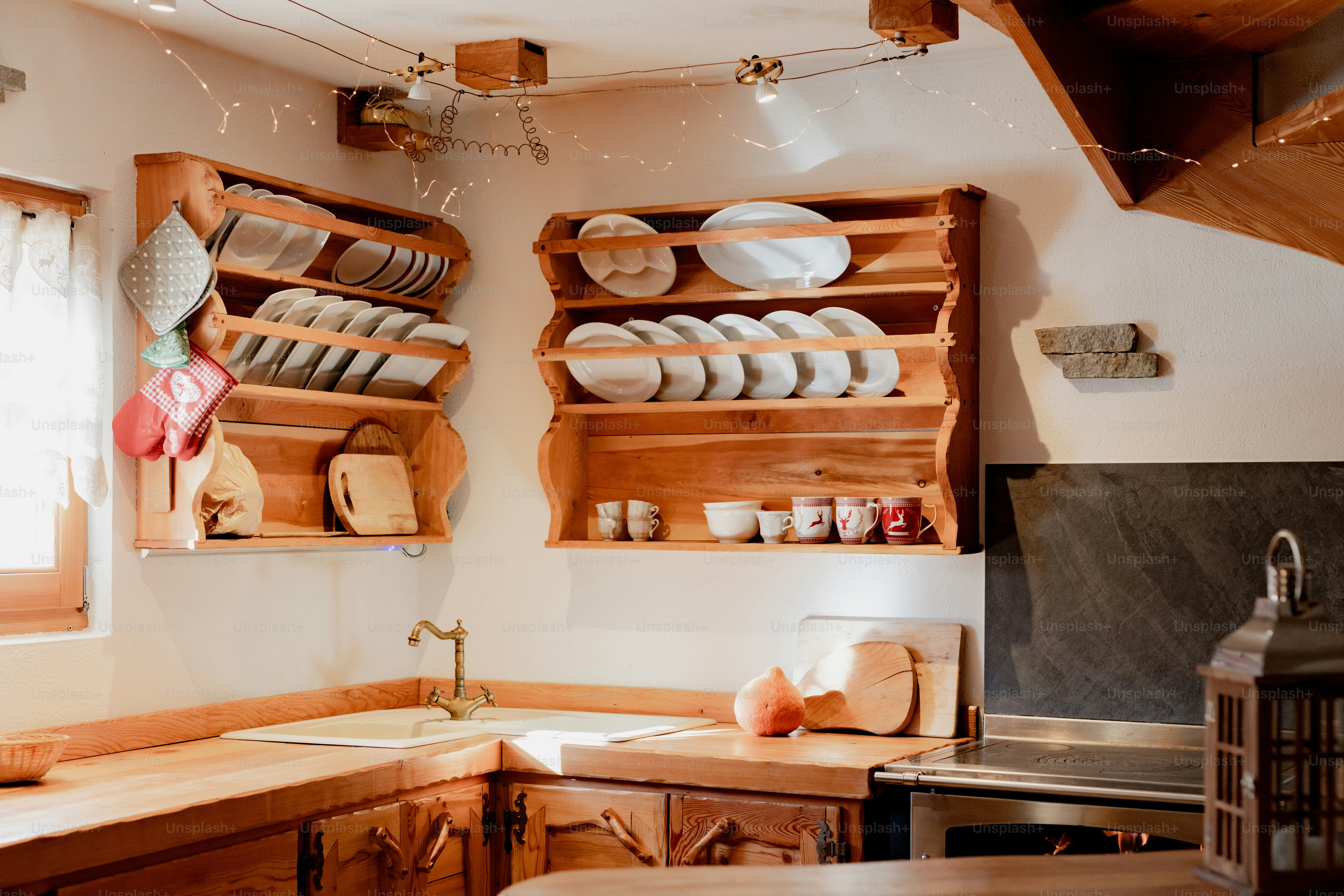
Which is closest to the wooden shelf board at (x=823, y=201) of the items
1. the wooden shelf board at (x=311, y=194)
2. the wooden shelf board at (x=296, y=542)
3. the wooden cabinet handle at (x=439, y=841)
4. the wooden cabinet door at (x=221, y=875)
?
the wooden shelf board at (x=311, y=194)

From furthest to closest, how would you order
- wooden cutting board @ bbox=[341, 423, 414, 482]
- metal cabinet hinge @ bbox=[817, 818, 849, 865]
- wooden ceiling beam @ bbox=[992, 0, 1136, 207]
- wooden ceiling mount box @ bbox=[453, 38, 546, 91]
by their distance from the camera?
wooden cutting board @ bbox=[341, 423, 414, 482]
wooden ceiling mount box @ bbox=[453, 38, 546, 91]
metal cabinet hinge @ bbox=[817, 818, 849, 865]
wooden ceiling beam @ bbox=[992, 0, 1136, 207]


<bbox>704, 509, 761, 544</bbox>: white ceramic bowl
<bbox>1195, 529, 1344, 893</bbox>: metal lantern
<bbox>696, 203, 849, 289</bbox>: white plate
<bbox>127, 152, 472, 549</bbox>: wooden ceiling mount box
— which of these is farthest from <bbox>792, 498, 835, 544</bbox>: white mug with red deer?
<bbox>1195, 529, 1344, 893</bbox>: metal lantern

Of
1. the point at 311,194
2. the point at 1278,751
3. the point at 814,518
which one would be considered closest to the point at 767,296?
the point at 814,518

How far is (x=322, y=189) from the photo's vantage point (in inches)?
135

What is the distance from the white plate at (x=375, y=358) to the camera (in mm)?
3430

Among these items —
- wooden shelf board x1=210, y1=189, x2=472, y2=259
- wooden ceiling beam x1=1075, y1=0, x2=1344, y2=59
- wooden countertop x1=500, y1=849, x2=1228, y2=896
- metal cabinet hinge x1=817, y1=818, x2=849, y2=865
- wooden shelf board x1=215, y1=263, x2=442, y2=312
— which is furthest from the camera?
wooden shelf board x1=215, y1=263, x2=442, y2=312

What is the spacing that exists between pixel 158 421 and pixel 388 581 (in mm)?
1091

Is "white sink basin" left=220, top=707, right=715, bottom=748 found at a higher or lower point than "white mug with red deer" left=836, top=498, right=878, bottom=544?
lower

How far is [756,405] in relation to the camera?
326cm

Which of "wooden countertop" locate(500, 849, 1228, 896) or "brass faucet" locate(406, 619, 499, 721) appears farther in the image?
"brass faucet" locate(406, 619, 499, 721)

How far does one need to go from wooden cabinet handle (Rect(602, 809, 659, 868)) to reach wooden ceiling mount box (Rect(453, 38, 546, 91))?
1755mm

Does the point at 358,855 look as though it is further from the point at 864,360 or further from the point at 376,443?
the point at 864,360

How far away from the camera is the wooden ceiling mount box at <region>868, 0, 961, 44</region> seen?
2.63 m

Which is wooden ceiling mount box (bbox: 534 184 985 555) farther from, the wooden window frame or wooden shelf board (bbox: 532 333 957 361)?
the wooden window frame
